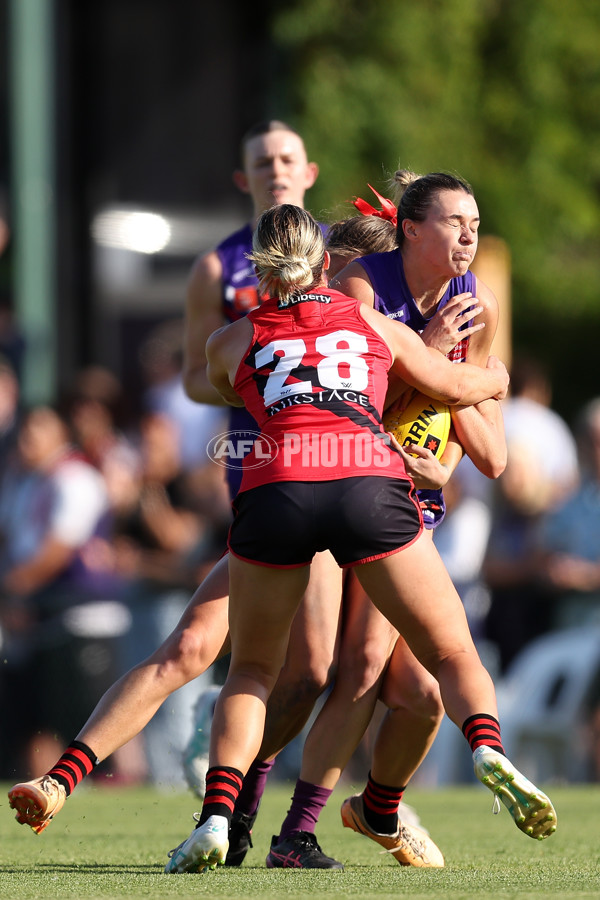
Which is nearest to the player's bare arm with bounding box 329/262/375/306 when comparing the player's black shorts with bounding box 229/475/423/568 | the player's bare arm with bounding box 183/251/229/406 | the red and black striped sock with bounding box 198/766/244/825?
the player's black shorts with bounding box 229/475/423/568

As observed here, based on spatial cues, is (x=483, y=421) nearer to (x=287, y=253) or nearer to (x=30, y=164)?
(x=287, y=253)

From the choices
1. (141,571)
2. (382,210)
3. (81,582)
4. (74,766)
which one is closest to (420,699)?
(74,766)

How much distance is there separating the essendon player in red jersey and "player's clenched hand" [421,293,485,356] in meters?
0.09

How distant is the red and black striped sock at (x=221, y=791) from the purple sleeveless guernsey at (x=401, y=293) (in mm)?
1016

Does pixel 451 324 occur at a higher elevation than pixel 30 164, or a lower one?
lower

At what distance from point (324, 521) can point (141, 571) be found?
4.87 meters

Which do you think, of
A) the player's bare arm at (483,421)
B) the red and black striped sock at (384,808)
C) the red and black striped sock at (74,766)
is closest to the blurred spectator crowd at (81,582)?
the red and black striped sock at (384,808)

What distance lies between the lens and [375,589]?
4.23 meters

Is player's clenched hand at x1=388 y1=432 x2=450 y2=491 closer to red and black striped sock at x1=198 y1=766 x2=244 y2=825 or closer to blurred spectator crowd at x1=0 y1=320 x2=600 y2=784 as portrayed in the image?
red and black striped sock at x1=198 y1=766 x2=244 y2=825

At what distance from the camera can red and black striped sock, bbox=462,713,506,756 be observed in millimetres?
4109

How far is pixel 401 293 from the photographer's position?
15.3 ft

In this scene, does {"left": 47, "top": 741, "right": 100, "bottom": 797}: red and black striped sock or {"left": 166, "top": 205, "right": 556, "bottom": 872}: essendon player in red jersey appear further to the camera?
{"left": 47, "top": 741, "right": 100, "bottom": 797}: red and black striped sock

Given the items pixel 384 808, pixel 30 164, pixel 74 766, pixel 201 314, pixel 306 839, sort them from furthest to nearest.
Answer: pixel 30 164 → pixel 201 314 → pixel 384 808 → pixel 306 839 → pixel 74 766

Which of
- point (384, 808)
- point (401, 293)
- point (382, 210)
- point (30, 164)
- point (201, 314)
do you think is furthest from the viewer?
point (30, 164)
